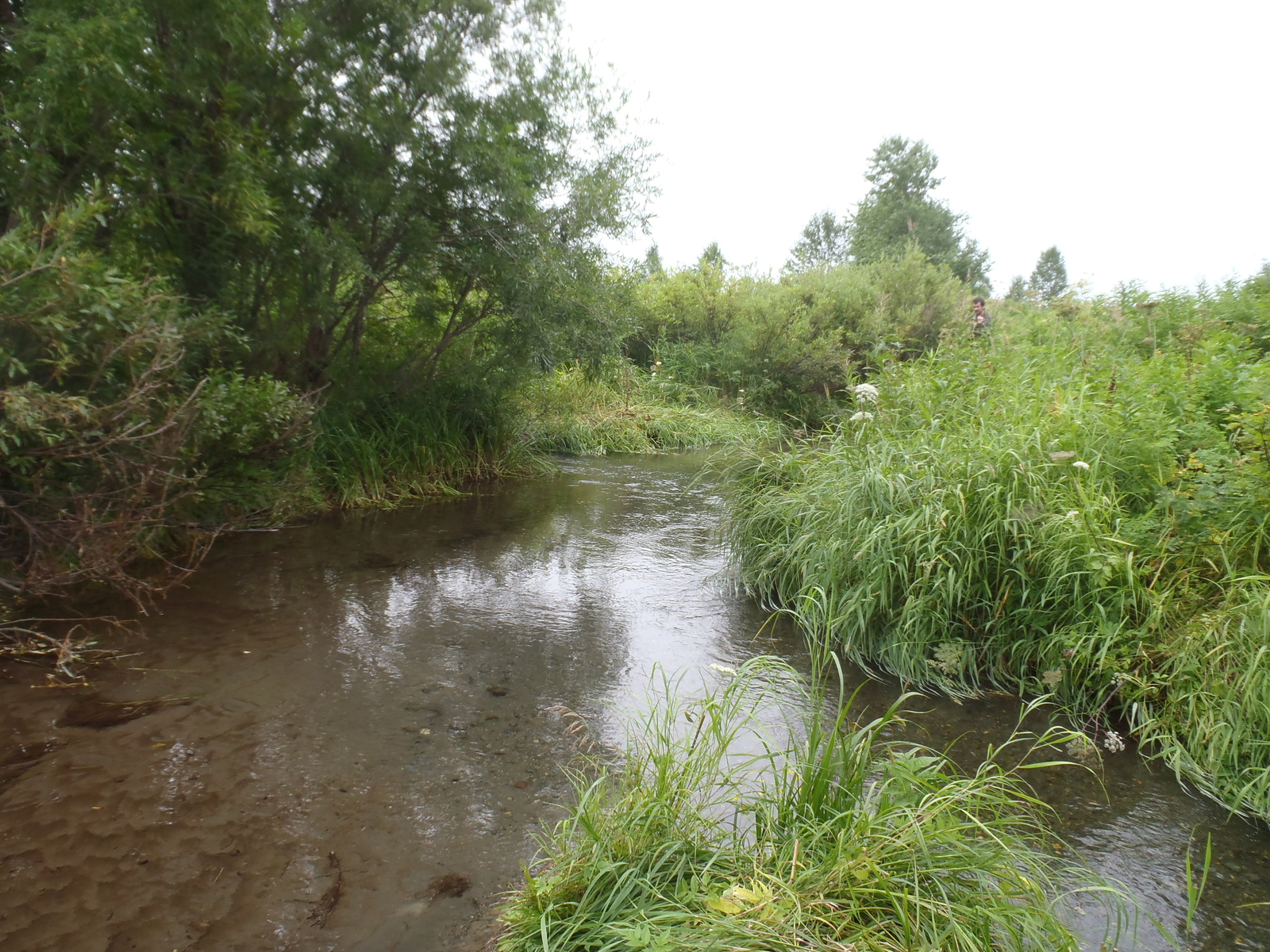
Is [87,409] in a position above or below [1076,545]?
above

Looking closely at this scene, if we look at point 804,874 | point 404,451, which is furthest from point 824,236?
point 804,874

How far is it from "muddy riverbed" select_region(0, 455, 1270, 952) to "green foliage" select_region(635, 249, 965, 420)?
35.0 feet

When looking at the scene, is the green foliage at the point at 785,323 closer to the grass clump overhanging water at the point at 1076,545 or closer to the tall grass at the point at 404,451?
the tall grass at the point at 404,451

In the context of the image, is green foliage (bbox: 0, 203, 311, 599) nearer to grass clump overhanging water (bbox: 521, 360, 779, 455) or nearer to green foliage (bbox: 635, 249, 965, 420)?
grass clump overhanging water (bbox: 521, 360, 779, 455)

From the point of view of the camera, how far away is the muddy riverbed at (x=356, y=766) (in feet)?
7.61

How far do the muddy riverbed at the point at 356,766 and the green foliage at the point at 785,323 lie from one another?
10.7 metres

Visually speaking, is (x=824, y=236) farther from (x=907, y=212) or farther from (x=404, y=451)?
(x=404, y=451)

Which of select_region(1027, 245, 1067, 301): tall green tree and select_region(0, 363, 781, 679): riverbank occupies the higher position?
select_region(1027, 245, 1067, 301): tall green tree

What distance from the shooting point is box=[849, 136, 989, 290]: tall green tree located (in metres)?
43.3

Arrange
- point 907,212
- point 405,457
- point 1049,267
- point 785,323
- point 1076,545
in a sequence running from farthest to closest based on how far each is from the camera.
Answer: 1. point 1049,267
2. point 907,212
3. point 785,323
4. point 405,457
5. point 1076,545

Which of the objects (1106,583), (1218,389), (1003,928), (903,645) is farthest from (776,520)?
(1003,928)

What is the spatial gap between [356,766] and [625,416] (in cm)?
1143

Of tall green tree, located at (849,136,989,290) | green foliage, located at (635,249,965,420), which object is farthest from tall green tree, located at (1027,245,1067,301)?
green foliage, located at (635,249,965,420)

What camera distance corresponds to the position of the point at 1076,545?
3779 mm
